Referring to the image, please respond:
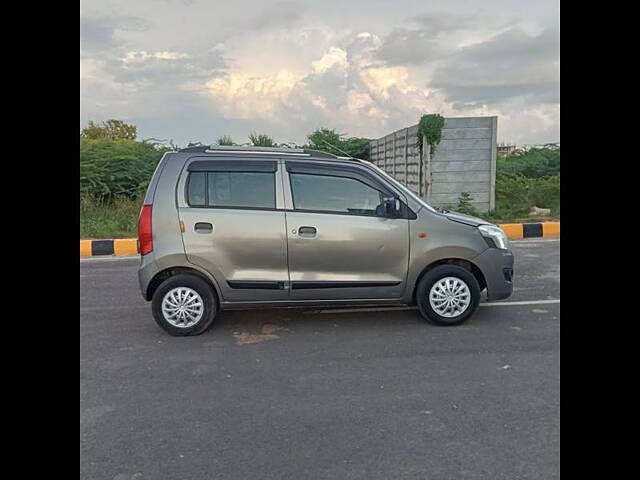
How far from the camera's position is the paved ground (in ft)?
9.27

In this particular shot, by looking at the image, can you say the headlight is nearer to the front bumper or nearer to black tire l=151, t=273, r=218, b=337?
the front bumper

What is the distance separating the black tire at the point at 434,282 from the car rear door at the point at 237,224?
1299mm

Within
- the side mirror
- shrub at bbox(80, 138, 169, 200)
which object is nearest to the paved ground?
the side mirror

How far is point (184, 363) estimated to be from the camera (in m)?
4.25

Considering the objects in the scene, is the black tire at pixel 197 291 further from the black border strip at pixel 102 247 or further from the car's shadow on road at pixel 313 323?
the black border strip at pixel 102 247

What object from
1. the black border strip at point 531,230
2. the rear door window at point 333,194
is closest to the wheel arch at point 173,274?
the rear door window at point 333,194

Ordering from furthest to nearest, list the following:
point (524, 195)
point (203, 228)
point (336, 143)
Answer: point (336, 143) < point (524, 195) < point (203, 228)

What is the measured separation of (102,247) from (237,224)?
19.9 feet

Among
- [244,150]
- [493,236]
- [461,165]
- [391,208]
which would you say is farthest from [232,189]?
[461,165]

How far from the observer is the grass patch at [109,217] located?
11.2 m

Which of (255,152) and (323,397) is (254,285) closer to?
(255,152)

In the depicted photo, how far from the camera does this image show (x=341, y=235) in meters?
4.88
